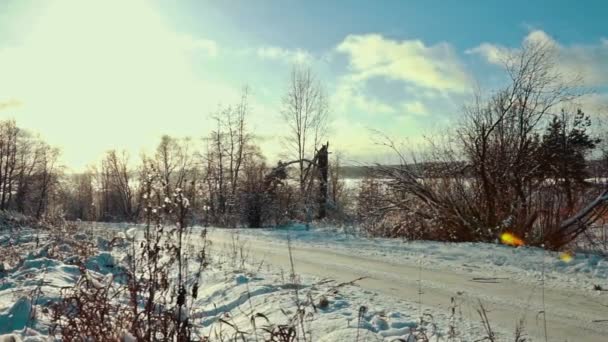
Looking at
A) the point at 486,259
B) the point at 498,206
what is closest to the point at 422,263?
the point at 486,259

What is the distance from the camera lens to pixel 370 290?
725 centimetres

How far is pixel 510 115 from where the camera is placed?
14633mm

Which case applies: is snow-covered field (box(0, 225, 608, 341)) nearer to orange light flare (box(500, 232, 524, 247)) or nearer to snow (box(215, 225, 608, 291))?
snow (box(215, 225, 608, 291))

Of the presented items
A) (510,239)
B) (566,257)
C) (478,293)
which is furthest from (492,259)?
(478,293)

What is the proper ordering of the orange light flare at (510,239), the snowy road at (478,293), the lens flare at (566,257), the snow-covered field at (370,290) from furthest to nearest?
the orange light flare at (510,239), the lens flare at (566,257), the snowy road at (478,293), the snow-covered field at (370,290)

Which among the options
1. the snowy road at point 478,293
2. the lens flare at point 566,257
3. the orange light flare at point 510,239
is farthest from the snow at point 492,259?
the orange light flare at point 510,239

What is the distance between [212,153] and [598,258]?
3912 cm

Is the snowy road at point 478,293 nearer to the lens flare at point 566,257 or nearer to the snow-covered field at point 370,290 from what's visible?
the snow-covered field at point 370,290

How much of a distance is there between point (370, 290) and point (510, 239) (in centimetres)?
700

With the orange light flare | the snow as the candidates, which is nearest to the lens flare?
the snow

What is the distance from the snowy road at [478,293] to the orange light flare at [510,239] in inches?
165

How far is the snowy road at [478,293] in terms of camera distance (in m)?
5.36

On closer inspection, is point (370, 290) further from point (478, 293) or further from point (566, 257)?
point (566, 257)

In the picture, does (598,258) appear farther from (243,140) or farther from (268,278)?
(243,140)
